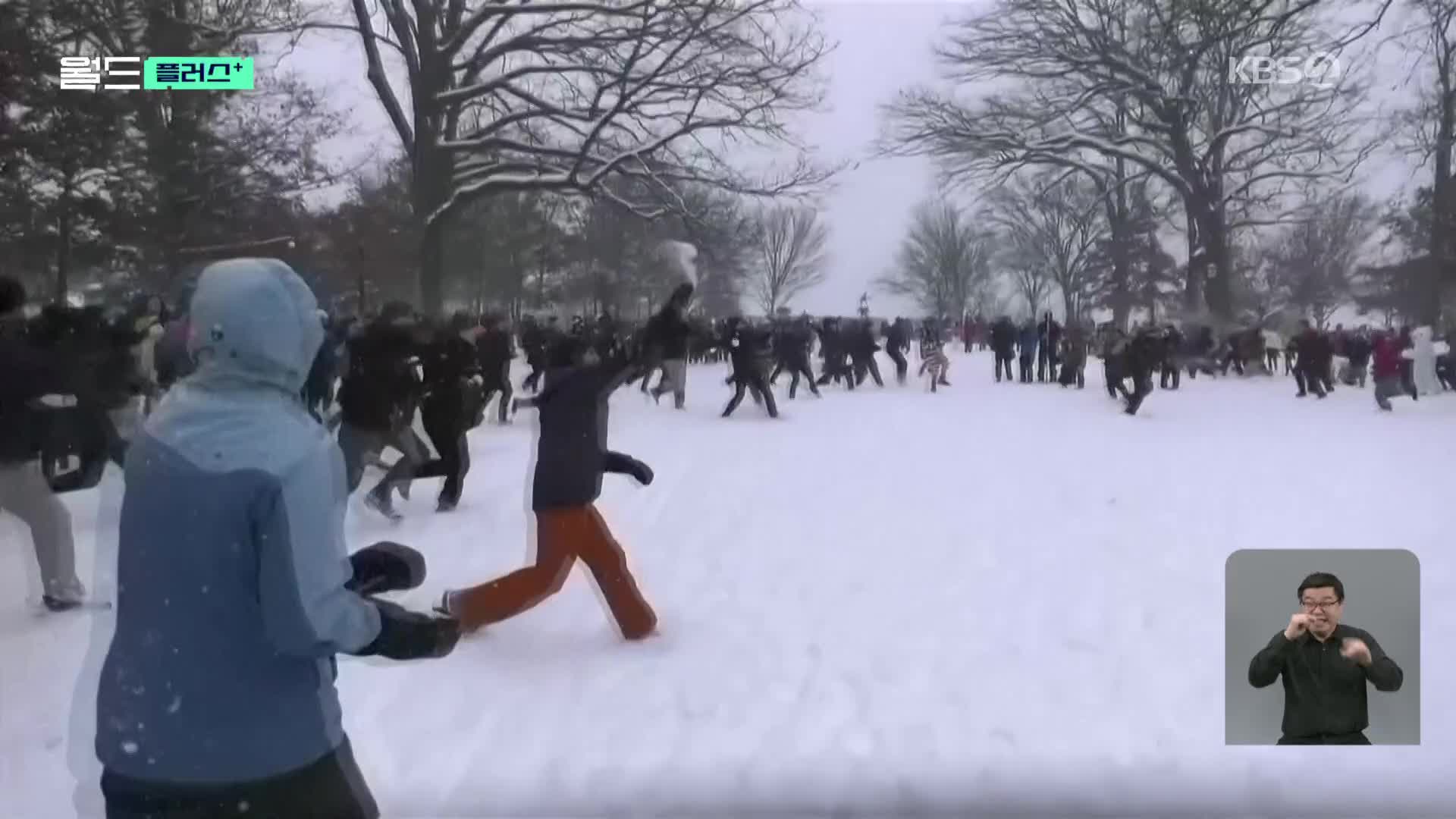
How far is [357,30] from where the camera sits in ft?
11.6

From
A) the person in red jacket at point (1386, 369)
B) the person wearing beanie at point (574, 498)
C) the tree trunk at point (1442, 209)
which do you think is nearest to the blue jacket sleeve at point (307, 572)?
the person wearing beanie at point (574, 498)

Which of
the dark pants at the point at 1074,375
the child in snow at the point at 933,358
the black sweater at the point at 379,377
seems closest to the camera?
the black sweater at the point at 379,377

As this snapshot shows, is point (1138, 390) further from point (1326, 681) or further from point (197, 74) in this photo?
point (197, 74)

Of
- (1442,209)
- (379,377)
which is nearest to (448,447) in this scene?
(379,377)

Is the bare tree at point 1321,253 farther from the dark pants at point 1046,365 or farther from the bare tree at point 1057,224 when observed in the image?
the dark pants at point 1046,365

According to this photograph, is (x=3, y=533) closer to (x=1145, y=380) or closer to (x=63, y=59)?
(x=63, y=59)

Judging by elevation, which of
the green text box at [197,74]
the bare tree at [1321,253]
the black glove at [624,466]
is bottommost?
the black glove at [624,466]

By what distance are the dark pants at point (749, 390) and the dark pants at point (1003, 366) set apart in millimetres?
940

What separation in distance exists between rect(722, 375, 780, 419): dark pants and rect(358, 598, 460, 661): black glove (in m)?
2.13

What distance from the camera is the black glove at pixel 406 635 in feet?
6.63

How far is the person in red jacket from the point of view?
11.1 feet

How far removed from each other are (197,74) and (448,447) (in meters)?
1.44

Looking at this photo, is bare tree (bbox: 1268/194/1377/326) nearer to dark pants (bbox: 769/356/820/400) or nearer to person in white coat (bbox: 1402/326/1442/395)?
person in white coat (bbox: 1402/326/1442/395)

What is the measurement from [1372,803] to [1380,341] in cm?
148
